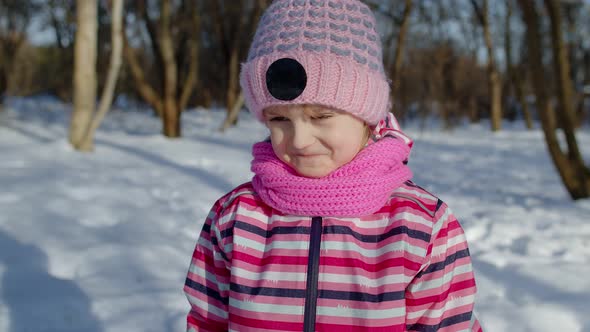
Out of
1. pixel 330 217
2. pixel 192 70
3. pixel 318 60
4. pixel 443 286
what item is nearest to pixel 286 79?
pixel 318 60

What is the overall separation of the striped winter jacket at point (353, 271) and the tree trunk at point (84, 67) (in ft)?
19.1

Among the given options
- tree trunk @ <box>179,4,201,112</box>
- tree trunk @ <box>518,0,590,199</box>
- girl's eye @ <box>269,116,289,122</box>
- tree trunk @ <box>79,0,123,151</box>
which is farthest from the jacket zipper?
tree trunk @ <box>179,4,201,112</box>

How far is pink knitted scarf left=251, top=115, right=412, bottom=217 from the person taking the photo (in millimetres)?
1136

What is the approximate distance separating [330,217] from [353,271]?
0.13m

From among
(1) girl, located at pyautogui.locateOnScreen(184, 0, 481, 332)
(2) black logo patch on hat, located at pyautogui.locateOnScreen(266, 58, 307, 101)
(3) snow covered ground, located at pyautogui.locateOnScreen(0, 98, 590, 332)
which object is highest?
(2) black logo patch on hat, located at pyautogui.locateOnScreen(266, 58, 307, 101)

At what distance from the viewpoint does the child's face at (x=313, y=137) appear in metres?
1.14

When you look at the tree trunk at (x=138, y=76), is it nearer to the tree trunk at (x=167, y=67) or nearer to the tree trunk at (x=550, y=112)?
the tree trunk at (x=167, y=67)

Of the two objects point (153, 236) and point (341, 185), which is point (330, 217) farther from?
point (153, 236)

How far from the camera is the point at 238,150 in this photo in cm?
775

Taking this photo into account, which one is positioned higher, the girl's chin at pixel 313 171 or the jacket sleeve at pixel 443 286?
the girl's chin at pixel 313 171

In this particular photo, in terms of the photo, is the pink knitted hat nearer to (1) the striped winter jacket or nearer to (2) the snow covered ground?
(1) the striped winter jacket

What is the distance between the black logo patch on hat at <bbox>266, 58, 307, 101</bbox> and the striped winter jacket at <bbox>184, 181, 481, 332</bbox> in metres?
0.28

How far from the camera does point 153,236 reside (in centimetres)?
334

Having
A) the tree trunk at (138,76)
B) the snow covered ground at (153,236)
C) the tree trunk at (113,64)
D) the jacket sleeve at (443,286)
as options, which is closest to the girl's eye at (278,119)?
the jacket sleeve at (443,286)
